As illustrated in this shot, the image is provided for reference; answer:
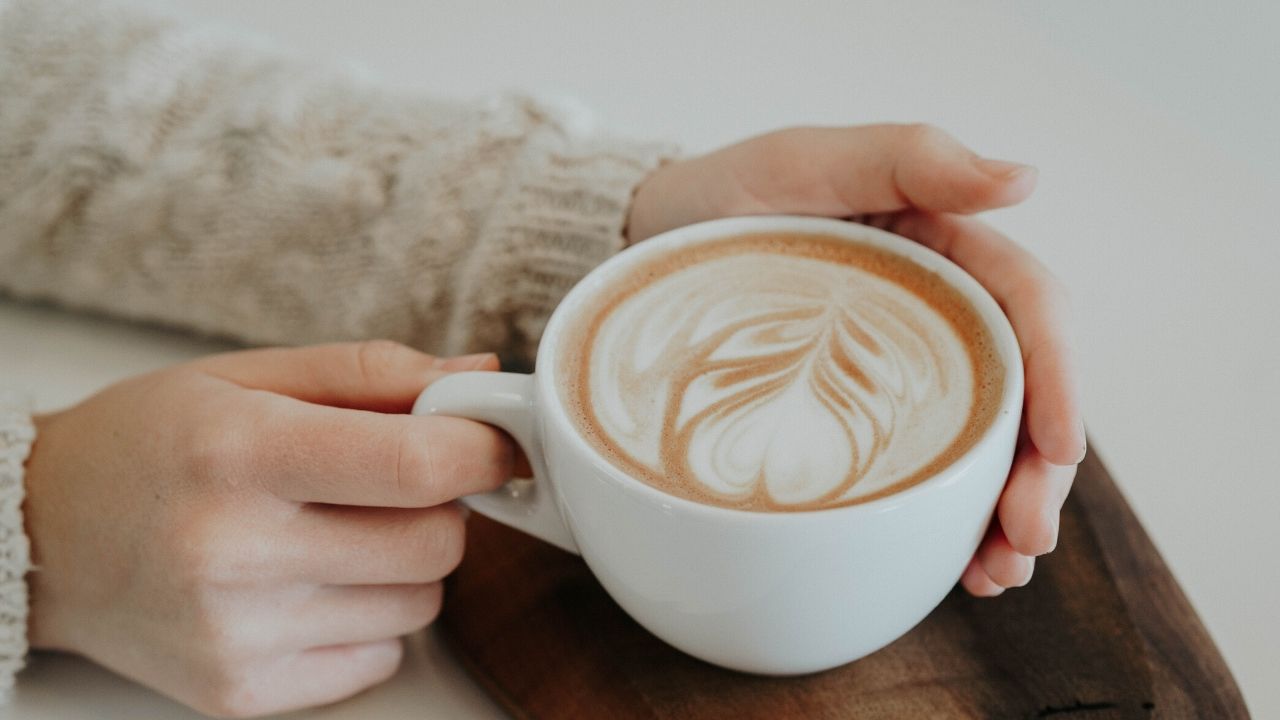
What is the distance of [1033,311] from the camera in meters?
0.67

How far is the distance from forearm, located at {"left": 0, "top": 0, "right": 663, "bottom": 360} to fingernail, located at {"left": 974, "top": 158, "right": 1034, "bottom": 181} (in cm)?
32

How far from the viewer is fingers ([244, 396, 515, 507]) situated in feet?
2.02

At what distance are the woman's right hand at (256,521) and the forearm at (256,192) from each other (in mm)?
249

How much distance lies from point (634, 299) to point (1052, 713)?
355mm

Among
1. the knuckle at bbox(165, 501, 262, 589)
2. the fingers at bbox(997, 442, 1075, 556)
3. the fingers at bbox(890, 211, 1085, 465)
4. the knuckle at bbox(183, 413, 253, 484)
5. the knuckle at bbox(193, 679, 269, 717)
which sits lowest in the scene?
the knuckle at bbox(193, 679, 269, 717)

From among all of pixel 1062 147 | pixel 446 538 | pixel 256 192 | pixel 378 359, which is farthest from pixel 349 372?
pixel 1062 147

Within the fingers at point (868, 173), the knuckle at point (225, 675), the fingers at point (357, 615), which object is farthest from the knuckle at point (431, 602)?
the fingers at point (868, 173)

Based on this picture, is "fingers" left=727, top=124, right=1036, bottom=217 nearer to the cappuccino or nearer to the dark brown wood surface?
the cappuccino

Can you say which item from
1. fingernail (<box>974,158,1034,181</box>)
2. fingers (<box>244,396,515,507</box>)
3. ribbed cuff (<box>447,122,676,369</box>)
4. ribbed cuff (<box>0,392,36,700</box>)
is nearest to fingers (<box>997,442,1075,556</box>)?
fingernail (<box>974,158,1034,181</box>)

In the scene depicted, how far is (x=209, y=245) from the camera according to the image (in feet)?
3.23

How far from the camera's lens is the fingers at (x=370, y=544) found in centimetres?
66

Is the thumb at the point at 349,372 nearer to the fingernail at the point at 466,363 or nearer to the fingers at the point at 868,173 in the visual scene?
the fingernail at the point at 466,363

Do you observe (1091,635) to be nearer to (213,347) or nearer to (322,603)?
(322,603)

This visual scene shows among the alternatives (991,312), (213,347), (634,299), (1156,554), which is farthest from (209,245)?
(1156,554)
